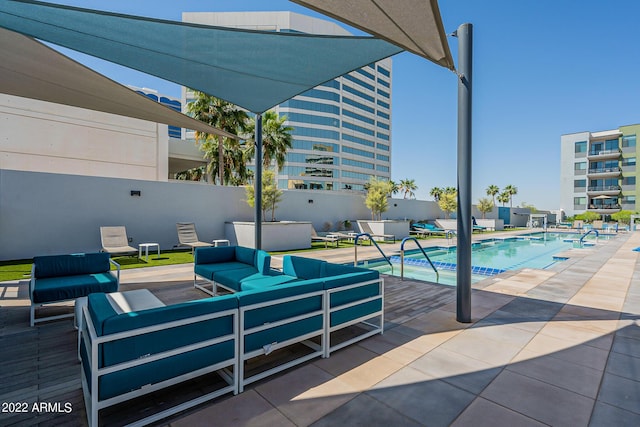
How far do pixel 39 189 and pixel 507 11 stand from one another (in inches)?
541

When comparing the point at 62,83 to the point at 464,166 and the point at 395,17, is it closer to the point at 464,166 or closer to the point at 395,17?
the point at 395,17

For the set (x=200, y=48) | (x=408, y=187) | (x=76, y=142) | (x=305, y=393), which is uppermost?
(x=408, y=187)

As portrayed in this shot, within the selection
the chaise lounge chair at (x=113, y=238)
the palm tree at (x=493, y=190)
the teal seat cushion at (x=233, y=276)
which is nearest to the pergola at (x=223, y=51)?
the teal seat cushion at (x=233, y=276)

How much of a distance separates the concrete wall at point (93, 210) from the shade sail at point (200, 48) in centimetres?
600

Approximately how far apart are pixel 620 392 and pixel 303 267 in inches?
130

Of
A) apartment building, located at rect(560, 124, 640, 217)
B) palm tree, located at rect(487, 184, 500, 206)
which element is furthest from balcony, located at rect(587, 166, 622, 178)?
palm tree, located at rect(487, 184, 500, 206)

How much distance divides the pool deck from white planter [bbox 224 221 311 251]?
601cm

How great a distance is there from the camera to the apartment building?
35062mm

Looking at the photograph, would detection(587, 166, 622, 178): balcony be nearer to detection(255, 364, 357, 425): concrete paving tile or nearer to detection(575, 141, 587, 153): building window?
detection(575, 141, 587, 153): building window

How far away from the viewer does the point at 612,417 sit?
6.74 feet

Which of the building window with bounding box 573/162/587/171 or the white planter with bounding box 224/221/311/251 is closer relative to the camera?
the white planter with bounding box 224/221/311/251

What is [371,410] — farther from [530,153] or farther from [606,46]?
[530,153]

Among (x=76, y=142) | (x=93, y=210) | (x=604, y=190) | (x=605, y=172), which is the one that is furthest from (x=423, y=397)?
(x=604, y=190)

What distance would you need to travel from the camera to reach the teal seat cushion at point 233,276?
436cm
